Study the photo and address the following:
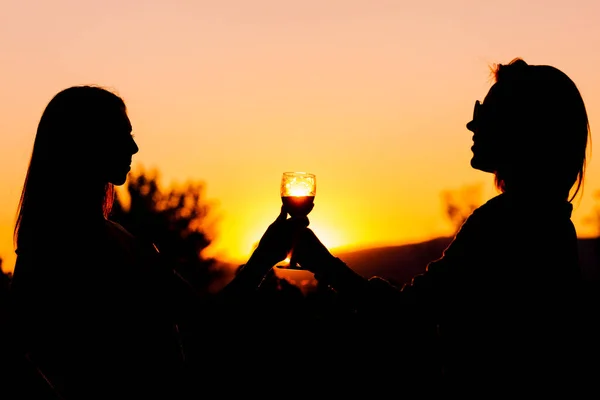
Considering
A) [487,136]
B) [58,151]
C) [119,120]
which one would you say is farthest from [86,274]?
[487,136]

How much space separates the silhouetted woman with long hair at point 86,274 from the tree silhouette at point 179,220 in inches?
2115

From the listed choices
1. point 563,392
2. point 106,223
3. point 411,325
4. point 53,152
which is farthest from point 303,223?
point 563,392

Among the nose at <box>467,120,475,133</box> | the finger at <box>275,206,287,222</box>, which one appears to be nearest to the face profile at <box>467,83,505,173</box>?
the nose at <box>467,120,475,133</box>

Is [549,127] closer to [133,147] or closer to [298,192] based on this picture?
[298,192]

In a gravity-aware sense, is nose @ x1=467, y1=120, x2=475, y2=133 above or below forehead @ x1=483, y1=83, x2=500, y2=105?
below

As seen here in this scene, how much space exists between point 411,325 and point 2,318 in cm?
205

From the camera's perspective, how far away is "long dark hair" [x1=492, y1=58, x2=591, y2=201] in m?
3.33

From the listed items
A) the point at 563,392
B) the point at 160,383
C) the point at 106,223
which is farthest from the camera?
the point at 106,223

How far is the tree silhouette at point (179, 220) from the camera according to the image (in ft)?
188

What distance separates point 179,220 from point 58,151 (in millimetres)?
55767

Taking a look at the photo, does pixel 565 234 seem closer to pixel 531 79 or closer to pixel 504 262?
pixel 504 262

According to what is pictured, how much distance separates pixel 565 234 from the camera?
3.18 meters

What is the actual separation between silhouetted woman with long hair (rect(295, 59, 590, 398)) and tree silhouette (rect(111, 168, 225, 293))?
5414cm

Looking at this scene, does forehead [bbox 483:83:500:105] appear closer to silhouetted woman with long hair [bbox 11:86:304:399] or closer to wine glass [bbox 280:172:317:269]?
wine glass [bbox 280:172:317:269]
